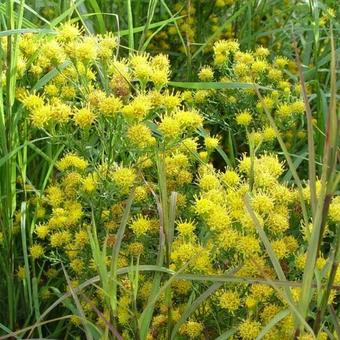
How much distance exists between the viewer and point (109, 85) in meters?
1.92

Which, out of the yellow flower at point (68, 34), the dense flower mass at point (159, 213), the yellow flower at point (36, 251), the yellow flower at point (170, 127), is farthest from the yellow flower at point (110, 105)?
the yellow flower at point (36, 251)

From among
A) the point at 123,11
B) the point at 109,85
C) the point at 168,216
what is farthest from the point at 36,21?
the point at 168,216

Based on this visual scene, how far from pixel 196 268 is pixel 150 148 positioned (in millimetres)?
347

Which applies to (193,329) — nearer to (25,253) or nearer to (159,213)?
(159,213)

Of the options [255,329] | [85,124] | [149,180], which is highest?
[85,124]

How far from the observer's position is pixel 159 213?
162 centimetres

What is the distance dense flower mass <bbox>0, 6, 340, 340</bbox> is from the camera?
1.55 metres

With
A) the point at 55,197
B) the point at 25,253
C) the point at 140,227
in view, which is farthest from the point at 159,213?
the point at 25,253

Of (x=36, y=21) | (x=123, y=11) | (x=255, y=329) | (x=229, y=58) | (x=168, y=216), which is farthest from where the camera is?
(x=123, y=11)

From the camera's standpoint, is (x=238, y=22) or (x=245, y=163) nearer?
(x=245, y=163)

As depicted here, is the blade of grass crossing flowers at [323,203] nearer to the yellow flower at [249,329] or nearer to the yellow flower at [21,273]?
the yellow flower at [249,329]

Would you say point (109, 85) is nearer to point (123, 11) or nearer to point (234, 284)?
point (234, 284)

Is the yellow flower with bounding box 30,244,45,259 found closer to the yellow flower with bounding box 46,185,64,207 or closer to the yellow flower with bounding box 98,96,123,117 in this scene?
the yellow flower with bounding box 46,185,64,207

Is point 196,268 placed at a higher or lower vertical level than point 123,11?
lower
